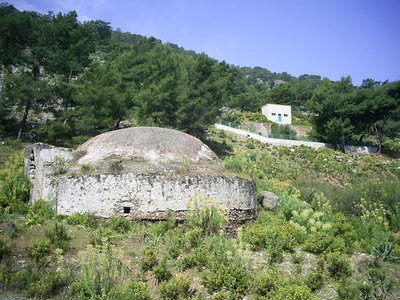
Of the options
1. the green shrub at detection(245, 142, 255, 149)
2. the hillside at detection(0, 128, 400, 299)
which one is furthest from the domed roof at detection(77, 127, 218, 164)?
the green shrub at detection(245, 142, 255, 149)

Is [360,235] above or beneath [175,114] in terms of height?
beneath

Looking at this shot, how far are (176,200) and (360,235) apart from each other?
7343 millimetres

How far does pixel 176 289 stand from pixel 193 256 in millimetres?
1606

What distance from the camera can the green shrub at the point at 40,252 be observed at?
374 inches

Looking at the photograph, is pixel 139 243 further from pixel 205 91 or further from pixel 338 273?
pixel 205 91

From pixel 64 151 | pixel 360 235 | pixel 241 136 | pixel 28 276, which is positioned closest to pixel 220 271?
pixel 28 276

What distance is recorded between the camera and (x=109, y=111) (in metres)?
24.3

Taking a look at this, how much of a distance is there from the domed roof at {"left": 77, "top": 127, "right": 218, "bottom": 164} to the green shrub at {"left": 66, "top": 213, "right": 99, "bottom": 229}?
2429 mm

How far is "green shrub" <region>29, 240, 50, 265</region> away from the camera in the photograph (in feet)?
31.2

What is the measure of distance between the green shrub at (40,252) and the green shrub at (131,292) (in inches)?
103

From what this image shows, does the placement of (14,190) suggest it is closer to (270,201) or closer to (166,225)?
(166,225)

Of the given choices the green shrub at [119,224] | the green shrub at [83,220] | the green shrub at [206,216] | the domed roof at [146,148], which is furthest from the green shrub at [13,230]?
the green shrub at [206,216]

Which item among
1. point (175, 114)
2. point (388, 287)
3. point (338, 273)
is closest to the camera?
point (388, 287)

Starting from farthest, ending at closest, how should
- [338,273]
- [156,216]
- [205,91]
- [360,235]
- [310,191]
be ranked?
[205,91] < [310,191] < [360,235] < [156,216] < [338,273]
